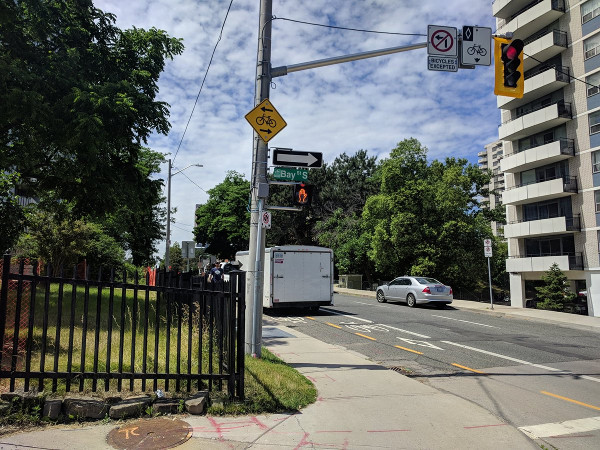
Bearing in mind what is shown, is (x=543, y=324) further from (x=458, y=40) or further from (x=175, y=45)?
(x=175, y=45)

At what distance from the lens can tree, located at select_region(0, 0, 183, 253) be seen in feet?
34.5

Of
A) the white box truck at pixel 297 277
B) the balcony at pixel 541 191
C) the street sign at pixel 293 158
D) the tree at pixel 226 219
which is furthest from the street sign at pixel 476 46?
the tree at pixel 226 219

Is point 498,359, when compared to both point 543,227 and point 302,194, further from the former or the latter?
point 543,227

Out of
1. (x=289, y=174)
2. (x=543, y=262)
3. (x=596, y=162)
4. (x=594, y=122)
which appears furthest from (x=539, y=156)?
(x=289, y=174)

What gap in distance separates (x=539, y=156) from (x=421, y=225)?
933cm

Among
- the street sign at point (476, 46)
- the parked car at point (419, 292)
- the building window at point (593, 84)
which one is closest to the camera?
the street sign at point (476, 46)

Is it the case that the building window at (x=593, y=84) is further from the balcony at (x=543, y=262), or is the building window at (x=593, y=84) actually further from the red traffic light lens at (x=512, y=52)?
the red traffic light lens at (x=512, y=52)

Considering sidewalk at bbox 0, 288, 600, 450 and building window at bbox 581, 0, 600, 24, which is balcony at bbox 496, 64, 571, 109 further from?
sidewalk at bbox 0, 288, 600, 450

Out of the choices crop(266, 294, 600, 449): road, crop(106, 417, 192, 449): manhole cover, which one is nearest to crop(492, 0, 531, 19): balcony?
crop(266, 294, 600, 449): road

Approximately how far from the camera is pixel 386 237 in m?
33.1

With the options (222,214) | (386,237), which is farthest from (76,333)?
(222,214)

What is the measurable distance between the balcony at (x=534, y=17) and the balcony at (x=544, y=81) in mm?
2902

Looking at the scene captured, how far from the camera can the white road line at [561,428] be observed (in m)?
4.99

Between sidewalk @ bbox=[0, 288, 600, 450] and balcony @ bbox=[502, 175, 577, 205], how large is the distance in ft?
89.7
